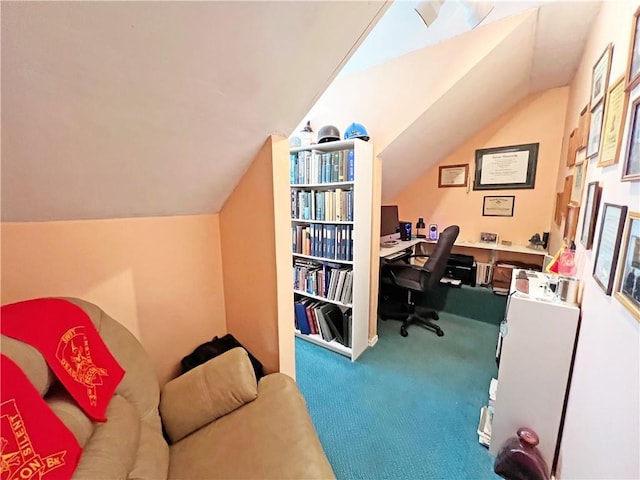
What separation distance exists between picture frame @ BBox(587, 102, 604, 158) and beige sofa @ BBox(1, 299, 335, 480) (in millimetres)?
1774

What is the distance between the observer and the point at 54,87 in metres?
0.61

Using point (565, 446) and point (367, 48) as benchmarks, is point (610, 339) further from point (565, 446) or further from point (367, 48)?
point (367, 48)

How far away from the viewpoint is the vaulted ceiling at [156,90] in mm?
562

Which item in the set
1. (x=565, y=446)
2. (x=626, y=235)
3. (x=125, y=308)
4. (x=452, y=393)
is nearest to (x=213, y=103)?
(x=125, y=308)

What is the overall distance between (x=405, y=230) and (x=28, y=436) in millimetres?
3247

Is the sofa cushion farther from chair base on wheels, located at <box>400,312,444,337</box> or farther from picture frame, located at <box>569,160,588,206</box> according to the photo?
picture frame, located at <box>569,160,588,206</box>

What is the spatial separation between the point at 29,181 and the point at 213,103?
61 cm

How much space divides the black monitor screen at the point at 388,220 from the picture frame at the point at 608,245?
1.96 m

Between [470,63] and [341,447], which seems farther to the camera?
[470,63]

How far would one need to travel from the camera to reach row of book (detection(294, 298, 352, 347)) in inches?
86.6

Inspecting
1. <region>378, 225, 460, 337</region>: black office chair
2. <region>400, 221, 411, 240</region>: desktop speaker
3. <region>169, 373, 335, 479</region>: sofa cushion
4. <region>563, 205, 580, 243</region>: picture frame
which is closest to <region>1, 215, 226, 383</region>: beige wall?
<region>169, 373, 335, 479</region>: sofa cushion

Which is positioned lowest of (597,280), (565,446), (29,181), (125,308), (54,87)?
(565,446)

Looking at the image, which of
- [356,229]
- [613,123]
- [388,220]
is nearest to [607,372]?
[613,123]

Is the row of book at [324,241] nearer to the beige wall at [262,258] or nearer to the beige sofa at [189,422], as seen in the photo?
the beige wall at [262,258]
